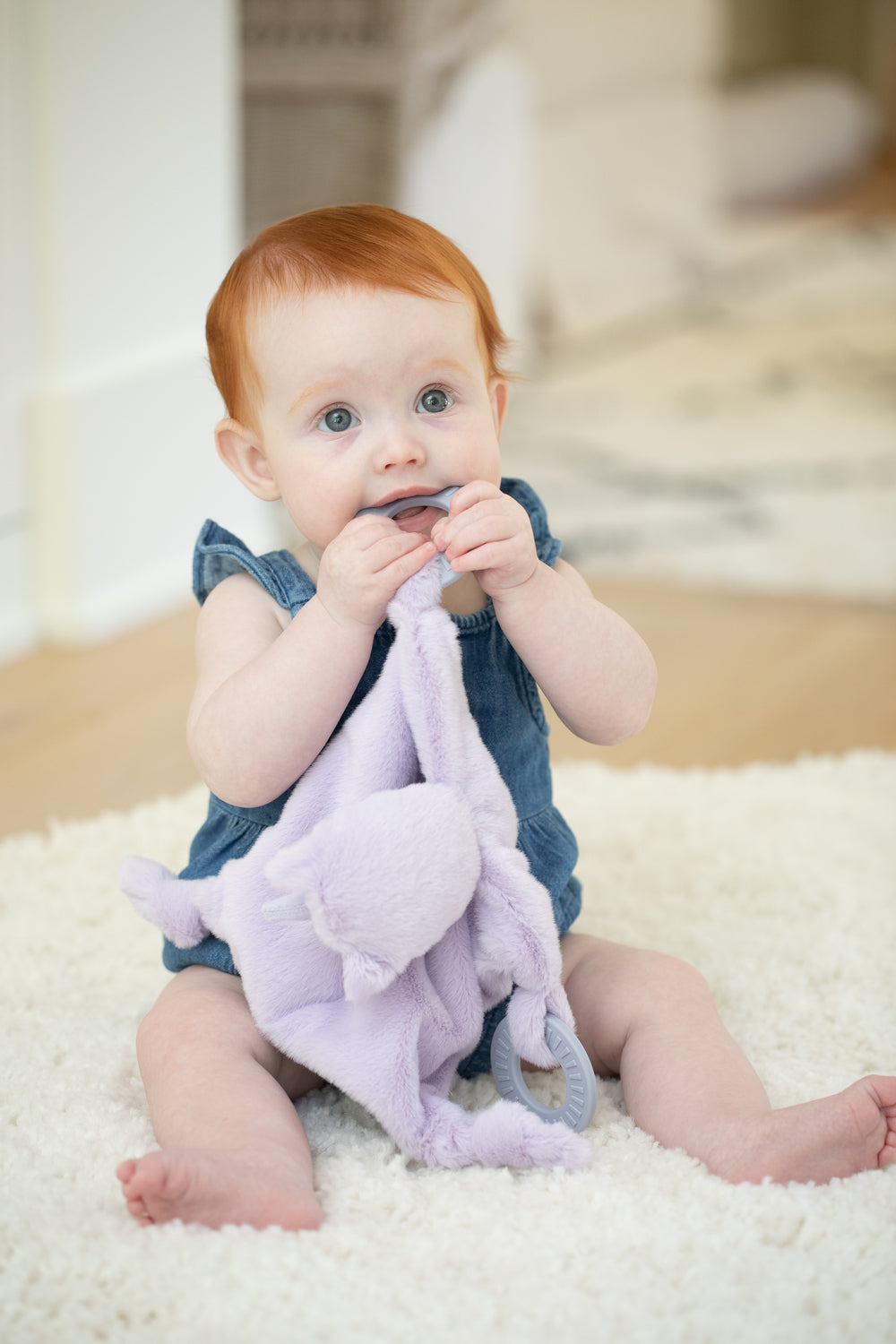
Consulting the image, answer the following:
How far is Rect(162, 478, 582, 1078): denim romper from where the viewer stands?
857 millimetres

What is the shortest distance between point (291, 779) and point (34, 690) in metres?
0.96

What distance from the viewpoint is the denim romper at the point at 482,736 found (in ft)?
2.81

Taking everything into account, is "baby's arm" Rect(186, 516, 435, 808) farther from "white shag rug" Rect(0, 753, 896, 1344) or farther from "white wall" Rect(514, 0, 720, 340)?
"white wall" Rect(514, 0, 720, 340)

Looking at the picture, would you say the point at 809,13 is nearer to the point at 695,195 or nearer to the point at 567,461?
the point at 695,195

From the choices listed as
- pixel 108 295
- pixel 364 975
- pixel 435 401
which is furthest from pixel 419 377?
pixel 108 295

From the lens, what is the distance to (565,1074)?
0.77 metres

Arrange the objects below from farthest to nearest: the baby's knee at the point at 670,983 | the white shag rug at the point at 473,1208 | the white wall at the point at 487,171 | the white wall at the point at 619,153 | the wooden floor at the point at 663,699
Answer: the white wall at the point at 619,153
the white wall at the point at 487,171
the wooden floor at the point at 663,699
the baby's knee at the point at 670,983
the white shag rug at the point at 473,1208

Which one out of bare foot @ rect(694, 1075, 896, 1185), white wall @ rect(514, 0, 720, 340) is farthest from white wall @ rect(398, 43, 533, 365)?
bare foot @ rect(694, 1075, 896, 1185)

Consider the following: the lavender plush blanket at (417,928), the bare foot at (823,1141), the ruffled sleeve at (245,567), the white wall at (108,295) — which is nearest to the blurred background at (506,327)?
the white wall at (108,295)

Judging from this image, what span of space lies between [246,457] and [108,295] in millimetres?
1135

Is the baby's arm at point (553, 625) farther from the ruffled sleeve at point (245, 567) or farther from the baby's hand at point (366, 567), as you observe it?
the ruffled sleeve at point (245, 567)

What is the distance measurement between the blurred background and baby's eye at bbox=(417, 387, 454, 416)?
677mm

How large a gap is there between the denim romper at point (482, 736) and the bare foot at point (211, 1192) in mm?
184

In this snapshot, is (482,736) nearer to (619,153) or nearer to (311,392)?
(311,392)
